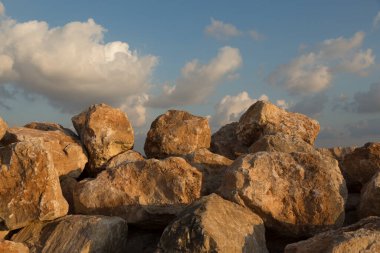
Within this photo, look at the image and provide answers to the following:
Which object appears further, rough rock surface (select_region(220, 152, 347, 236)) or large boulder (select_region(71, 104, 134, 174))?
large boulder (select_region(71, 104, 134, 174))

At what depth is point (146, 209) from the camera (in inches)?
306

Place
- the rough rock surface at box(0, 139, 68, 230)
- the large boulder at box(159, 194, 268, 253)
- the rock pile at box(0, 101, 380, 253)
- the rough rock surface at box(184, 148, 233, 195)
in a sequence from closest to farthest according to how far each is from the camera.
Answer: the large boulder at box(159, 194, 268, 253), the rock pile at box(0, 101, 380, 253), the rough rock surface at box(0, 139, 68, 230), the rough rock surface at box(184, 148, 233, 195)

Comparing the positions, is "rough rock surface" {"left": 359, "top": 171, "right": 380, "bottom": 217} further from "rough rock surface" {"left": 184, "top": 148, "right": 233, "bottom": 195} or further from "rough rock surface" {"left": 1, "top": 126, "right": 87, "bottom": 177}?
"rough rock surface" {"left": 1, "top": 126, "right": 87, "bottom": 177}

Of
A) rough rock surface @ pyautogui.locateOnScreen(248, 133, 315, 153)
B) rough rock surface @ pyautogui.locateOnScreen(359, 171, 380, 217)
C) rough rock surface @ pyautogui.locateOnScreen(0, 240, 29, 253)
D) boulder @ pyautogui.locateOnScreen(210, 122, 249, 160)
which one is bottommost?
rough rock surface @ pyautogui.locateOnScreen(0, 240, 29, 253)

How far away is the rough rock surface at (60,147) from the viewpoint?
973 centimetres

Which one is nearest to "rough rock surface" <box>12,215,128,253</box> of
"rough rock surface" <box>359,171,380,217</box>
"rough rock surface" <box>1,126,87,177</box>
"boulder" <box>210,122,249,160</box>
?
"rough rock surface" <box>1,126,87,177</box>

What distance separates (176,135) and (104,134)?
169 centimetres

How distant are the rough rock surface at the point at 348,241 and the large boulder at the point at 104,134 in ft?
18.2

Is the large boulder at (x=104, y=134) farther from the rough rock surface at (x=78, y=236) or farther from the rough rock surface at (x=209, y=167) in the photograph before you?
the rough rock surface at (x=78, y=236)

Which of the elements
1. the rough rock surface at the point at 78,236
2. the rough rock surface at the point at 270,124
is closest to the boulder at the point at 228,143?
the rough rock surface at the point at 270,124

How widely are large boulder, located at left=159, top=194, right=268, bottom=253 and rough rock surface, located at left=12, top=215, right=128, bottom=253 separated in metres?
1.51

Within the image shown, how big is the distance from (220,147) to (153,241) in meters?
4.28

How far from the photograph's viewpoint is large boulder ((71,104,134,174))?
1020 centimetres

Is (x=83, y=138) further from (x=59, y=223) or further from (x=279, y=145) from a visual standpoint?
(x=279, y=145)
